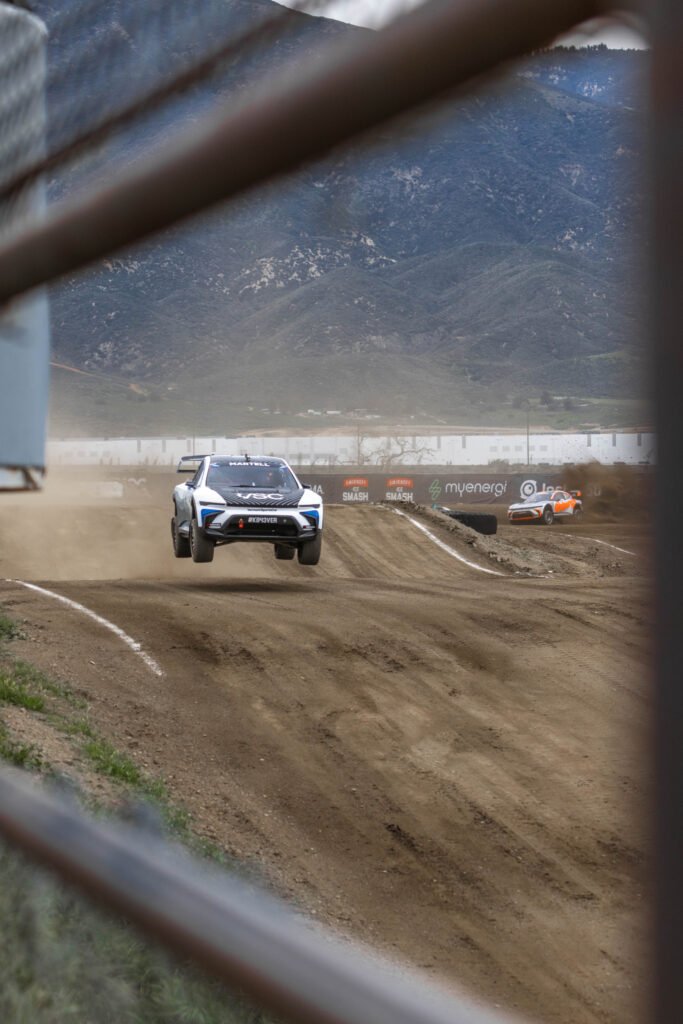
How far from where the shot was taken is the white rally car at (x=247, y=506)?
16062mm

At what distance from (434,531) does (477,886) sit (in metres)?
20.2

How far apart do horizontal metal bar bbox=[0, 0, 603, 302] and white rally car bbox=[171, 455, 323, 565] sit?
48.8ft

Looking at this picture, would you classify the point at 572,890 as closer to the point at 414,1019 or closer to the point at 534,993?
the point at 534,993

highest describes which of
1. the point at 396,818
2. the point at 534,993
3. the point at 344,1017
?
the point at 344,1017

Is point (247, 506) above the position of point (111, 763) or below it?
above

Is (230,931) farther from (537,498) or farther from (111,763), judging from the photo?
(537,498)

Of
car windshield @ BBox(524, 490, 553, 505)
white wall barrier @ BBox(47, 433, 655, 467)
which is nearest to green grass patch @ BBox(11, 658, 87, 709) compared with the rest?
white wall barrier @ BBox(47, 433, 655, 467)

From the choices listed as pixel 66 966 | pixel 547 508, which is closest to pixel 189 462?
pixel 66 966

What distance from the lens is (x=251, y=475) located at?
16906 millimetres

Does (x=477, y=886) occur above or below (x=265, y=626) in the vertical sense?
below

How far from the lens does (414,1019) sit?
656 mm

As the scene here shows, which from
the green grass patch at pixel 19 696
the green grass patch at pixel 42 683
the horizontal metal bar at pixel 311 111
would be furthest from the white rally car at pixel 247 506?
the horizontal metal bar at pixel 311 111

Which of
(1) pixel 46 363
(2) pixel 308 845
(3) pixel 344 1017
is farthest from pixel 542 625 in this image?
(3) pixel 344 1017

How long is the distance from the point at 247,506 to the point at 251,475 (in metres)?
0.98
